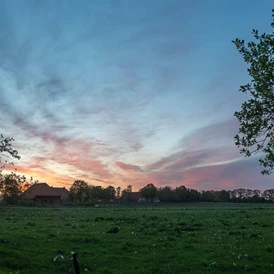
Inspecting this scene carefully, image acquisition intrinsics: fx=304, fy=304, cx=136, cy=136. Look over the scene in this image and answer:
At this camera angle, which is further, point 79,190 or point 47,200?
point 79,190

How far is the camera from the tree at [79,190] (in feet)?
597

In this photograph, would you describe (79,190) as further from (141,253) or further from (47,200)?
(141,253)

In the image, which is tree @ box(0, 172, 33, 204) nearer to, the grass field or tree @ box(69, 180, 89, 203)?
the grass field

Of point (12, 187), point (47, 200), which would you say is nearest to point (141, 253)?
point (12, 187)

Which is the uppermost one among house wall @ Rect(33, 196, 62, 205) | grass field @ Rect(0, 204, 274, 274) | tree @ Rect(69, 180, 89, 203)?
tree @ Rect(69, 180, 89, 203)

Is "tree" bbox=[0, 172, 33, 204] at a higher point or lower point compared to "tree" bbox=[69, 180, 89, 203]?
lower

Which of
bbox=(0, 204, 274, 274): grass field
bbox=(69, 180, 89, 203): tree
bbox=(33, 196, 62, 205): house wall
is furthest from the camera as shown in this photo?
bbox=(69, 180, 89, 203): tree

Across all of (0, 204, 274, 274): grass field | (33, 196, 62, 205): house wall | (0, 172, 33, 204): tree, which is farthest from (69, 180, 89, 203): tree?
(0, 172, 33, 204): tree

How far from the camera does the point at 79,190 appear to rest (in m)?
183

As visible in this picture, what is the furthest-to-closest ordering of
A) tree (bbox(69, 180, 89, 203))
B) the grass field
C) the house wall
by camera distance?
tree (bbox(69, 180, 89, 203))
the house wall
the grass field

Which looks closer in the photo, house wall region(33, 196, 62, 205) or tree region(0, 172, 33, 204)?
tree region(0, 172, 33, 204)

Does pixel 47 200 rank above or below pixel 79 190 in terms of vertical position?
below

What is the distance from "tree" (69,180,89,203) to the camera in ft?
597

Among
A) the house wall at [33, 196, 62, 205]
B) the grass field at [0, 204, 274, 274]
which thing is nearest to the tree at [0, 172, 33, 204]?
the grass field at [0, 204, 274, 274]
